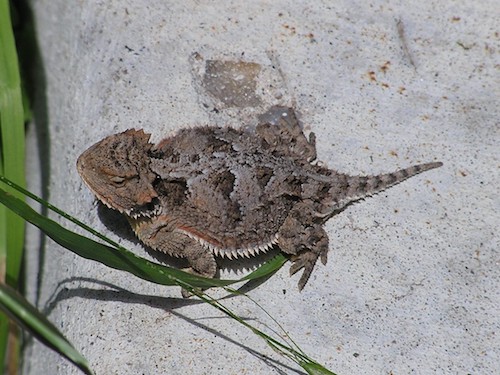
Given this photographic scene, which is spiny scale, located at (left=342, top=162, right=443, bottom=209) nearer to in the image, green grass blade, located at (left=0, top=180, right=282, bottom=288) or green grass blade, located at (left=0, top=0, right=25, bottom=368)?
green grass blade, located at (left=0, top=180, right=282, bottom=288)

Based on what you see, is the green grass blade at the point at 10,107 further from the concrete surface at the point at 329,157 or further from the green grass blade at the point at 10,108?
the concrete surface at the point at 329,157

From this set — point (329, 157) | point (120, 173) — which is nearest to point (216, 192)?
point (120, 173)

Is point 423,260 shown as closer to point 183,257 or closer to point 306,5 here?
point 183,257

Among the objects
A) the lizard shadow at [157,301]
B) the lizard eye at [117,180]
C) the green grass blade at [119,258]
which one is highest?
the lizard eye at [117,180]

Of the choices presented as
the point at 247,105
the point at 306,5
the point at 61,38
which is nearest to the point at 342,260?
the point at 247,105

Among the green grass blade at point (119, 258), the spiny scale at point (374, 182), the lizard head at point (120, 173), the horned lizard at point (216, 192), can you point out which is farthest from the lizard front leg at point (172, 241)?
the spiny scale at point (374, 182)

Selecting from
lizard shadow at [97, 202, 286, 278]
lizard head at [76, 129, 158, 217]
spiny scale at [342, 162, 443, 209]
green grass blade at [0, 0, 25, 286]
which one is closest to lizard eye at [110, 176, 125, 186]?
lizard head at [76, 129, 158, 217]
